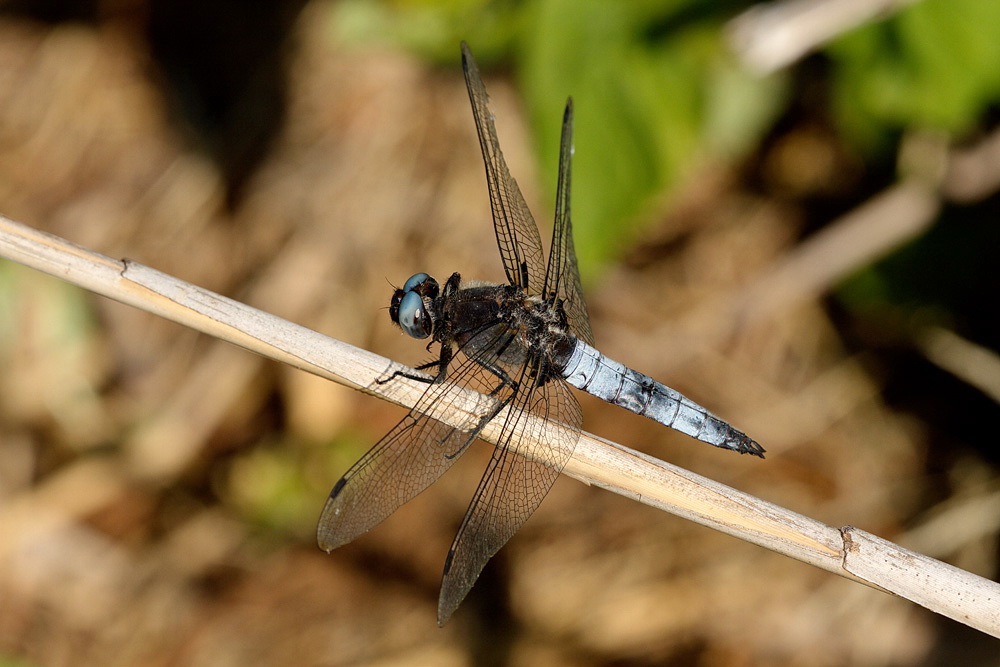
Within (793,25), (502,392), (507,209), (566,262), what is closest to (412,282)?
(507,209)

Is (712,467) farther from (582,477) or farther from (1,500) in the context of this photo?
(1,500)

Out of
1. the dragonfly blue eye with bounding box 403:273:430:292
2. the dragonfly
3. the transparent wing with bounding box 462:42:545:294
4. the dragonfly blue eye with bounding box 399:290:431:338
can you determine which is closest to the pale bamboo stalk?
the dragonfly

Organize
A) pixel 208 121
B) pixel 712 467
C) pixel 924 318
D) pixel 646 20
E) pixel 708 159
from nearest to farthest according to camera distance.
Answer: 1. pixel 646 20
2. pixel 924 318
3. pixel 712 467
4. pixel 708 159
5. pixel 208 121

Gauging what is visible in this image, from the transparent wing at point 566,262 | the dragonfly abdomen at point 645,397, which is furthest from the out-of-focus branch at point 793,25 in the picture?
the dragonfly abdomen at point 645,397

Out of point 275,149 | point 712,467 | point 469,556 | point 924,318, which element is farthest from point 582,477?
point 275,149

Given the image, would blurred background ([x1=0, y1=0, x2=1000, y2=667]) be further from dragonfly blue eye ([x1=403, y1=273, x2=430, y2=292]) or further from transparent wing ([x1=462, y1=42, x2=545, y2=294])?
dragonfly blue eye ([x1=403, y1=273, x2=430, y2=292])

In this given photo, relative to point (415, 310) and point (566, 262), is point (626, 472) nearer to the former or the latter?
point (566, 262)

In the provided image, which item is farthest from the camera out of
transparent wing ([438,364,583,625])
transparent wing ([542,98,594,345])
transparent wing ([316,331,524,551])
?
transparent wing ([542,98,594,345])
